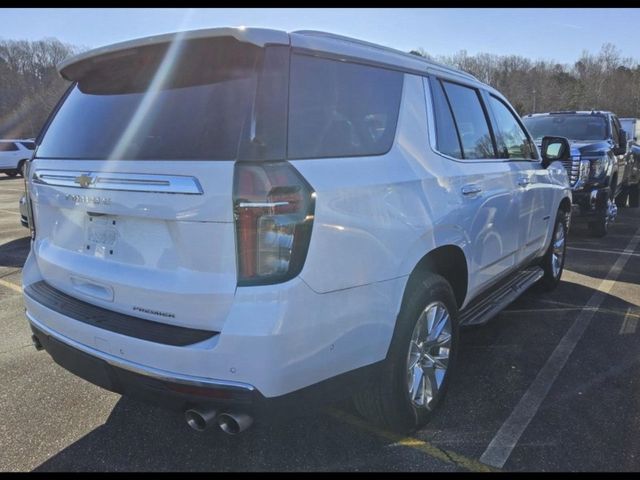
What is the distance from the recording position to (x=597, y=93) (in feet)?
272

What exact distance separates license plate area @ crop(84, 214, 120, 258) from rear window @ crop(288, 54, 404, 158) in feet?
2.92

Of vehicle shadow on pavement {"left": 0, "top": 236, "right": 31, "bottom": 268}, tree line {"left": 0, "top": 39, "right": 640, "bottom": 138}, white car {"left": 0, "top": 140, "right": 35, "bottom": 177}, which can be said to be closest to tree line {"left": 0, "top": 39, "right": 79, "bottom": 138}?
tree line {"left": 0, "top": 39, "right": 640, "bottom": 138}

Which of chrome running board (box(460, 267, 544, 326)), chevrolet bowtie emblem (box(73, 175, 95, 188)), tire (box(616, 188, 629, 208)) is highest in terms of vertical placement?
chevrolet bowtie emblem (box(73, 175, 95, 188))

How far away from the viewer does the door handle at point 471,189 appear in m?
3.14

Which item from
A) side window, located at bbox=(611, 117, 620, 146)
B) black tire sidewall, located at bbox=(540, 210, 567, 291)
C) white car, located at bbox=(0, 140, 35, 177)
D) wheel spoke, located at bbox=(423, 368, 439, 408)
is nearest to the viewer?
wheel spoke, located at bbox=(423, 368, 439, 408)

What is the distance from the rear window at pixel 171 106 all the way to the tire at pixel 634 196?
12.8 m

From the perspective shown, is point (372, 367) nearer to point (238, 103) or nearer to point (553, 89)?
point (238, 103)

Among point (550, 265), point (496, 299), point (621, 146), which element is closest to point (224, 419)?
point (496, 299)

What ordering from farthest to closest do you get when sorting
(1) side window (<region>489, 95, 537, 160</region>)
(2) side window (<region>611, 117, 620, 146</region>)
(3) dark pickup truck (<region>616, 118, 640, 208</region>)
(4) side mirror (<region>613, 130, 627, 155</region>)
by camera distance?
(3) dark pickup truck (<region>616, 118, 640, 208</region>), (2) side window (<region>611, 117, 620, 146</region>), (4) side mirror (<region>613, 130, 627, 155</region>), (1) side window (<region>489, 95, 537, 160</region>)

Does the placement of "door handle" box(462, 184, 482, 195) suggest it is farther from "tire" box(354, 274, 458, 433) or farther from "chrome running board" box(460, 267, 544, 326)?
"chrome running board" box(460, 267, 544, 326)

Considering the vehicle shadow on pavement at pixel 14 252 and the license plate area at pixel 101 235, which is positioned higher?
the license plate area at pixel 101 235

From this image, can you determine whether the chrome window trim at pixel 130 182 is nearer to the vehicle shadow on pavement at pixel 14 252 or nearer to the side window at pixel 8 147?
the vehicle shadow on pavement at pixel 14 252

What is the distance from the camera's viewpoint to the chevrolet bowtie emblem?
7.69 ft

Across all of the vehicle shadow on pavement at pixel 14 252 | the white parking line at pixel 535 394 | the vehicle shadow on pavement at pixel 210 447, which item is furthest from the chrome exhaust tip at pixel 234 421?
Result: the vehicle shadow on pavement at pixel 14 252
